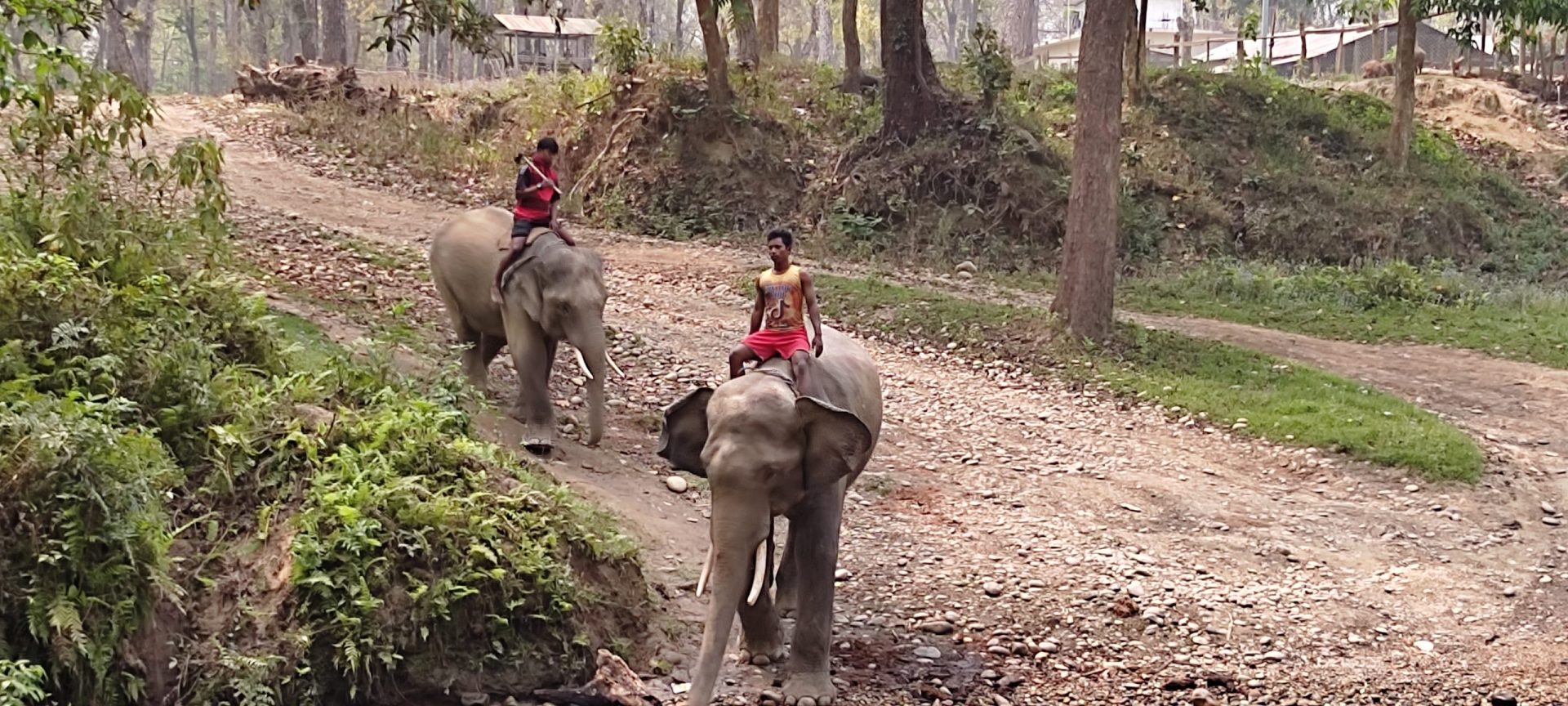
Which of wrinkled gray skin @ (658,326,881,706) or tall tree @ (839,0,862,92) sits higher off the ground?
tall tree @ (839,0,862,92)

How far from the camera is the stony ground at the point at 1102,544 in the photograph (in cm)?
709

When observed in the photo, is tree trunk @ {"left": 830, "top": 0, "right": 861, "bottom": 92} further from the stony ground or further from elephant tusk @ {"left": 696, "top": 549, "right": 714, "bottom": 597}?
elephant tusk @ {"left": 696, "top": 549, "right": 714, "bottom": 597}

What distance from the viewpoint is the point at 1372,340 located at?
15.5 meters

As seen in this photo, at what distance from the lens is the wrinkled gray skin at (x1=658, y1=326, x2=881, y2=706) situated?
5652 millimetres

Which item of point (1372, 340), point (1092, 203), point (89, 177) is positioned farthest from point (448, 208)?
point (1372, 340)

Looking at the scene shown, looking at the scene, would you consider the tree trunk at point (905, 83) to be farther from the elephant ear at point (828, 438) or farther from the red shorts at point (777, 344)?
the elephant ear at point (828, 438)

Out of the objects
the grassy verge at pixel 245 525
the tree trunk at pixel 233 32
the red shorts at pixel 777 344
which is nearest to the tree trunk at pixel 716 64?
the grassy verge at pixel 245 525

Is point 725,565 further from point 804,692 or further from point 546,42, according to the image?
point 546,42

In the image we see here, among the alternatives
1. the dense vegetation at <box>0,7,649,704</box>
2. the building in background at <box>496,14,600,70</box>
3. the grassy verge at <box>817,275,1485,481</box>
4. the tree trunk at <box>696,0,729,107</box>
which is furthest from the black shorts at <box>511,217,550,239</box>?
the building in background at <box>496,14,600,70</box>

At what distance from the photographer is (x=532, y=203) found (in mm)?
9344

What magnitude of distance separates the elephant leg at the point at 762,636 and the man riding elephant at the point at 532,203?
3.44m

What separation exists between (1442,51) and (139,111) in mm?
47228

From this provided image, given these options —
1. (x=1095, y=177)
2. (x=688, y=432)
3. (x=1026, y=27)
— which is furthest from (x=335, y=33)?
(x=688, y=432)

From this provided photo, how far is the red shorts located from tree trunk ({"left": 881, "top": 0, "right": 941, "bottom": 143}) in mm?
14807
